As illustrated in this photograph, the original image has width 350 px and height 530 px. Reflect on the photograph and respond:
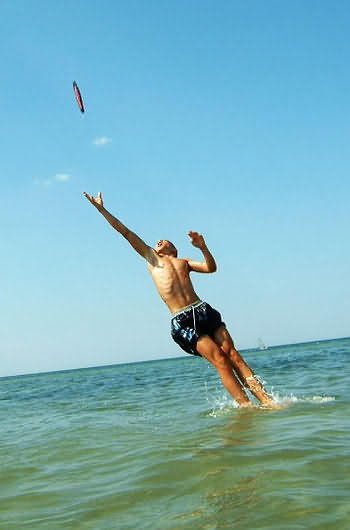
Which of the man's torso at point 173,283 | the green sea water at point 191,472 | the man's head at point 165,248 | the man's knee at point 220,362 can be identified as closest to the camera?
the green sea water at point 191,472

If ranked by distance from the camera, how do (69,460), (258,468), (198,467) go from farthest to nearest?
(69,460) < (198,467) < (258,468)

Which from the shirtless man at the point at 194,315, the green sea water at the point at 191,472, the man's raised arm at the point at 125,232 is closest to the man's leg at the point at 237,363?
the shirtless man at the point at 194,315

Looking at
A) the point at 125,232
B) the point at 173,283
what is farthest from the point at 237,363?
the point at 125,232

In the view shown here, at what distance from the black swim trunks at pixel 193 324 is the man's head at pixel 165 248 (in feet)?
2.77

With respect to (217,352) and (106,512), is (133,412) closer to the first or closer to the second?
(217,352)

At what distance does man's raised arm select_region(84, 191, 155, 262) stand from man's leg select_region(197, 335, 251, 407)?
1.40 metres

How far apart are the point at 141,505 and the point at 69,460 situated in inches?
75.8

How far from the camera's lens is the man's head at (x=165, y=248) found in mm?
6879

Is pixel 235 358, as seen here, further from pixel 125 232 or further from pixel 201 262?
pixel 125 232

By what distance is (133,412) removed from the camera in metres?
8.05

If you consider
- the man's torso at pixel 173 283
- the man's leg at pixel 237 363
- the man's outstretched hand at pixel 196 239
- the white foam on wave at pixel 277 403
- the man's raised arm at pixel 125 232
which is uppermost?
the man's raised arm at pixel 125 232

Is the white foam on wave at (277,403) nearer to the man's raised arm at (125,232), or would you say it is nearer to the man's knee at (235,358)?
the man's knee at (235,358)

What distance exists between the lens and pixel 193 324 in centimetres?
643

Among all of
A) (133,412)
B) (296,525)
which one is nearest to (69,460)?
(296,525)
